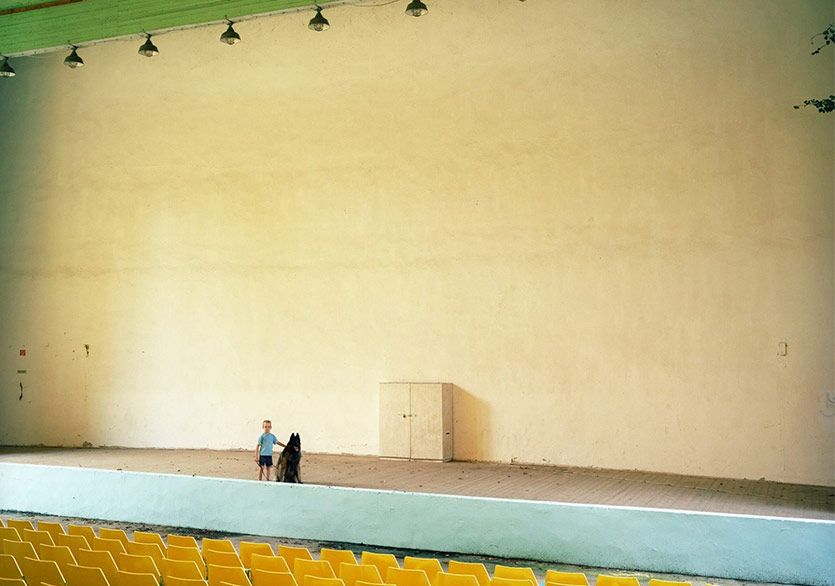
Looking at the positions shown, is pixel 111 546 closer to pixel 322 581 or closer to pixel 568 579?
pixel 322 581

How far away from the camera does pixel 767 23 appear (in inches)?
494

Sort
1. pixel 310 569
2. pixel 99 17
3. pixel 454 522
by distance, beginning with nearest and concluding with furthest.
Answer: pixel 310 569, pixel 454 522, pixel 99 17

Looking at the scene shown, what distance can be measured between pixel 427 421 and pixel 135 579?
367 inches

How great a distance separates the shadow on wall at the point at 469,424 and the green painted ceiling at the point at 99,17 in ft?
23.7

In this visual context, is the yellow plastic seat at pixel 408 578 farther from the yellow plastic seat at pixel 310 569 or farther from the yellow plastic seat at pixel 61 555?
the yellow plastic seat at pixel 61 555

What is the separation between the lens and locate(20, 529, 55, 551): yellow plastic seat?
6.55 m

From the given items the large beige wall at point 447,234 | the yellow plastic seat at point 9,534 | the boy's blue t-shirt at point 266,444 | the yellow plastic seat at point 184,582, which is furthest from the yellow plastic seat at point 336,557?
the large beige wall at point 447,234

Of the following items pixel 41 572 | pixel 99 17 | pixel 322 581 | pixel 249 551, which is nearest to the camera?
pixel 322 581

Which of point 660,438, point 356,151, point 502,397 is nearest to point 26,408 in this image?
point 356,151

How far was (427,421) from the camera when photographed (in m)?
14.3

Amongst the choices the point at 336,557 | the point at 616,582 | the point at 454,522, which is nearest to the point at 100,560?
the point at 336,557

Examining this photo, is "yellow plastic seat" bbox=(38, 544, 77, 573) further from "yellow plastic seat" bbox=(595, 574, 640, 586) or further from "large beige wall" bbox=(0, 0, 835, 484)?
"large beige wall" bbox=(0, 0, 835, 484)

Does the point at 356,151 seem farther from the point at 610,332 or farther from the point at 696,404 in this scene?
the point at 696,404

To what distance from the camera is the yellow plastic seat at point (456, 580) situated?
5.32 meters
